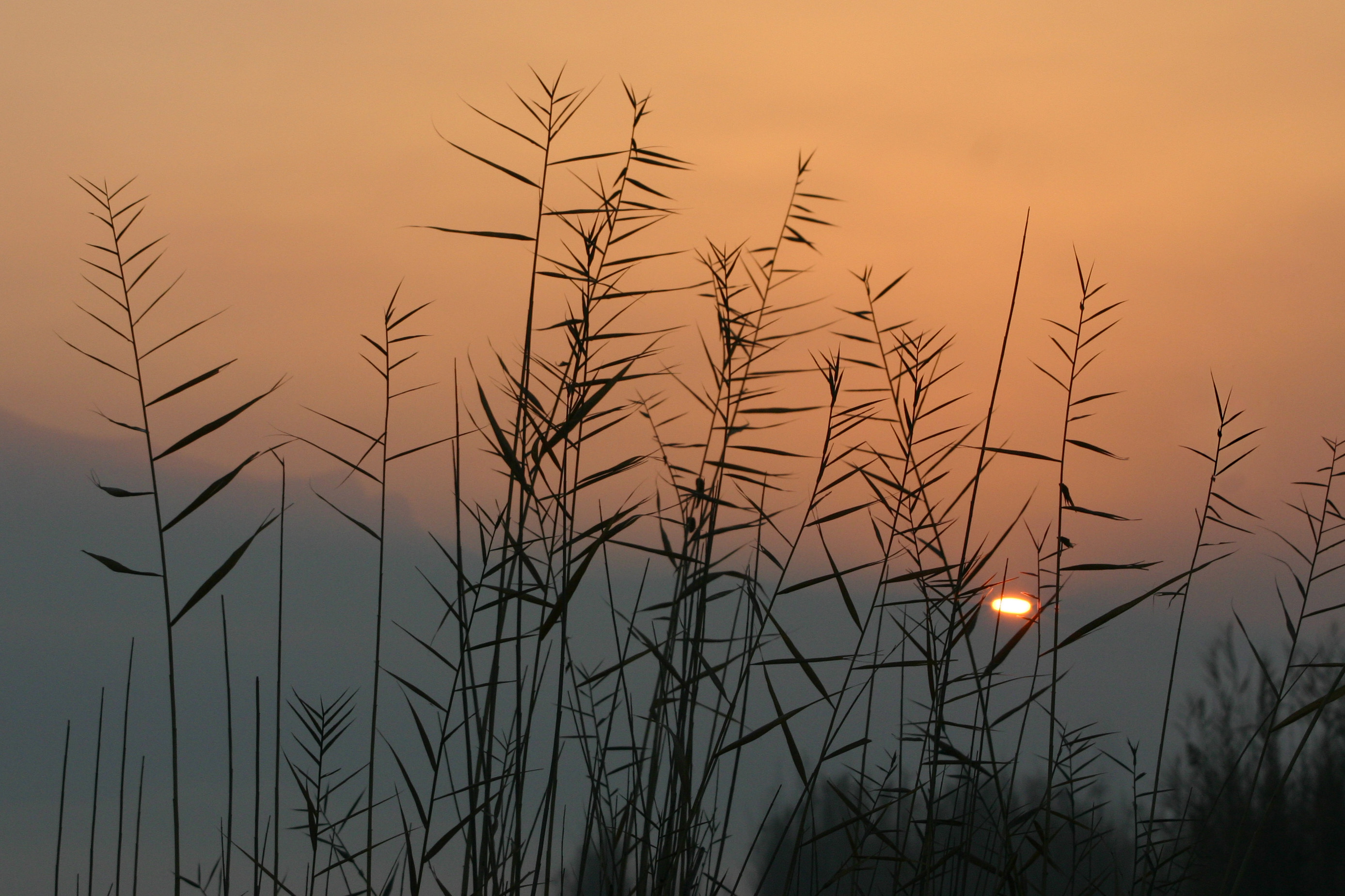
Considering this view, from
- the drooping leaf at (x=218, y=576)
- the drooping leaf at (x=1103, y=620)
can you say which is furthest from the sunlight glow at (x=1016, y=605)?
the drooping leaf at (x=218, y=576)

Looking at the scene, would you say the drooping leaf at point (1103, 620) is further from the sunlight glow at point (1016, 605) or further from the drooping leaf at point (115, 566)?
the drooping leaf at point (115, 566)

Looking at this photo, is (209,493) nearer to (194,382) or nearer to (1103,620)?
(194,382)

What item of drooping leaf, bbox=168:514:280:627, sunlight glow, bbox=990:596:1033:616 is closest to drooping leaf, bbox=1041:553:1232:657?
sunlight glow, bbox=990:596:1033:616

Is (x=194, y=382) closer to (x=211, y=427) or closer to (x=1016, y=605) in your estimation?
(x=211, y=427)

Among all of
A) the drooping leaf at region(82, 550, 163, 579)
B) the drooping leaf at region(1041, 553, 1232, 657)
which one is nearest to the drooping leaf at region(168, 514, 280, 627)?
the drooping leaf at region(82, 550, 163, 579)

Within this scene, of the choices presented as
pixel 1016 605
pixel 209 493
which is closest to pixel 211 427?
pixel 209 493

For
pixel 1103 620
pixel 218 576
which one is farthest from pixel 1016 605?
pixel 218 576

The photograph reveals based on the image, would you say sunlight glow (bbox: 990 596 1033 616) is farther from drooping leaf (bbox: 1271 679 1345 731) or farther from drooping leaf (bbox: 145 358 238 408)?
drooping leaf (bbox: 145 358 238 408)

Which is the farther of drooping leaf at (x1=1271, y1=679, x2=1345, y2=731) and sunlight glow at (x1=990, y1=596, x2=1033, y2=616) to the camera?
sunlight glow at (x1=990, y1=596, x2=1033, y2=616)

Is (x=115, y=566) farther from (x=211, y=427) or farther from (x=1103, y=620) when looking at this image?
(x=1103, y=620)

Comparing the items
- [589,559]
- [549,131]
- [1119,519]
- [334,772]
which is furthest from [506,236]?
[334,772]

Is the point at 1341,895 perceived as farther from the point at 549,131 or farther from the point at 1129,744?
the point at 549,131

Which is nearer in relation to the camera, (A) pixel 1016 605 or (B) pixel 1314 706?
(B) pixel 1314 706

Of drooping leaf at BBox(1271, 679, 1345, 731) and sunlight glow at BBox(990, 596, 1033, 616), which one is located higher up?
sunlight glow at BBox(990, 596, 1033, 616)
